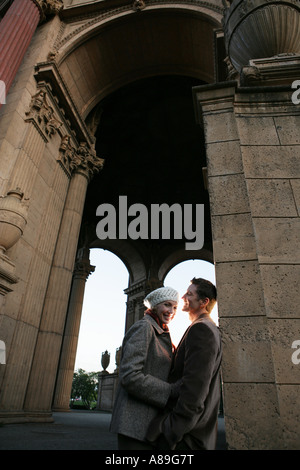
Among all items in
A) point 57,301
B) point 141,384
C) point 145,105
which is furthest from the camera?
point 145,105

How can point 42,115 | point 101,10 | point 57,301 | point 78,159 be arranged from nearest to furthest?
point 57,301 < point 42,115 < point 78,159 < point 101,10

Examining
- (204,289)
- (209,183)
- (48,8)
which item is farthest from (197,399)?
(48,8)

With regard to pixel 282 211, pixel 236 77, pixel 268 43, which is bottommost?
pixel 282 211

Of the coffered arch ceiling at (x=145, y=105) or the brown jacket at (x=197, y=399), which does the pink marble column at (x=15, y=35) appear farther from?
the brown jacket at (x=197, y=399)

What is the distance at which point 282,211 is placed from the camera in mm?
2645

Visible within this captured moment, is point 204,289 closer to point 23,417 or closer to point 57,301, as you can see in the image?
point 23,417

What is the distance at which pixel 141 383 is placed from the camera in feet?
5.88

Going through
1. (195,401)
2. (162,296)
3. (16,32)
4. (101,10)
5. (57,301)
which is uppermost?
(101,10)

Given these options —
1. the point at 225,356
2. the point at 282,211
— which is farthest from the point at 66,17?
the point at 225,356

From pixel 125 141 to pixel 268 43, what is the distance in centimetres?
1462

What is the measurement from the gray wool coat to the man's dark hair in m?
0.50

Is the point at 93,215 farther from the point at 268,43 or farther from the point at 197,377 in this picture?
the point at 197,377

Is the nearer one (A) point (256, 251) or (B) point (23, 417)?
(A) point (256, 251)

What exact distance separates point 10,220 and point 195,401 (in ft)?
17.0
